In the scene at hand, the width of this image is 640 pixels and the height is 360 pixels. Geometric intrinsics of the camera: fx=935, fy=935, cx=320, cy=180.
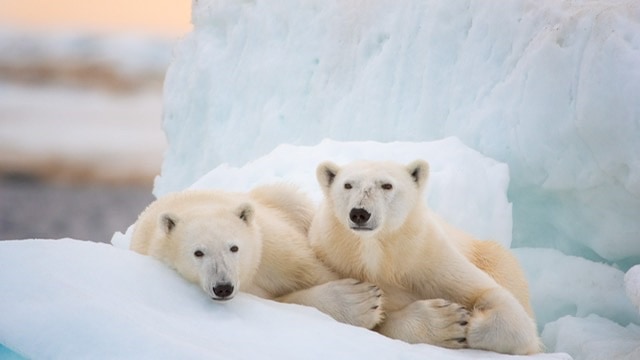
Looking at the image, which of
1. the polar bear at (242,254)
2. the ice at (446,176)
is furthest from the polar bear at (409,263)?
the ice at (446,176)

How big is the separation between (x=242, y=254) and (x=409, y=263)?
2.73 ft

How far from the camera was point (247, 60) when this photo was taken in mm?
8914

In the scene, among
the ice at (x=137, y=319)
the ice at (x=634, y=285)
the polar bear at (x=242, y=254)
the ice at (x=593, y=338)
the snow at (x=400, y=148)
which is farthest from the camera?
the ice at (x=593, y=338)

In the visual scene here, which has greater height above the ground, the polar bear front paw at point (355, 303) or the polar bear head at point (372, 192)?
the polar bear head at point (372, 192)

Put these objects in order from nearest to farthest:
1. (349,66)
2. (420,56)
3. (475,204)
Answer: (475,204)
(420,56)
(349,66)

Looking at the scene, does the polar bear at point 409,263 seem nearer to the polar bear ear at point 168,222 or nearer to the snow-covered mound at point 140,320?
the snow-covered mound at point 140,320

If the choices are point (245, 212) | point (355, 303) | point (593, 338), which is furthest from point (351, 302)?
point (593, 338)

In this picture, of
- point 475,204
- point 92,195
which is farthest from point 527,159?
point 92,195

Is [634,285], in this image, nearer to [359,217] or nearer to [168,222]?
[359,217]

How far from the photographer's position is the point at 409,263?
4.55 m

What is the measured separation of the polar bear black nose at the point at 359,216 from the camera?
4164 mm

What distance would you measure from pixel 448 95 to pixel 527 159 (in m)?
0.99

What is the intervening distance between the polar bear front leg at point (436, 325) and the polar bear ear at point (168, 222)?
1.15 metres

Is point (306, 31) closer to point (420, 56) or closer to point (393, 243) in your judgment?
point (420, 56)
